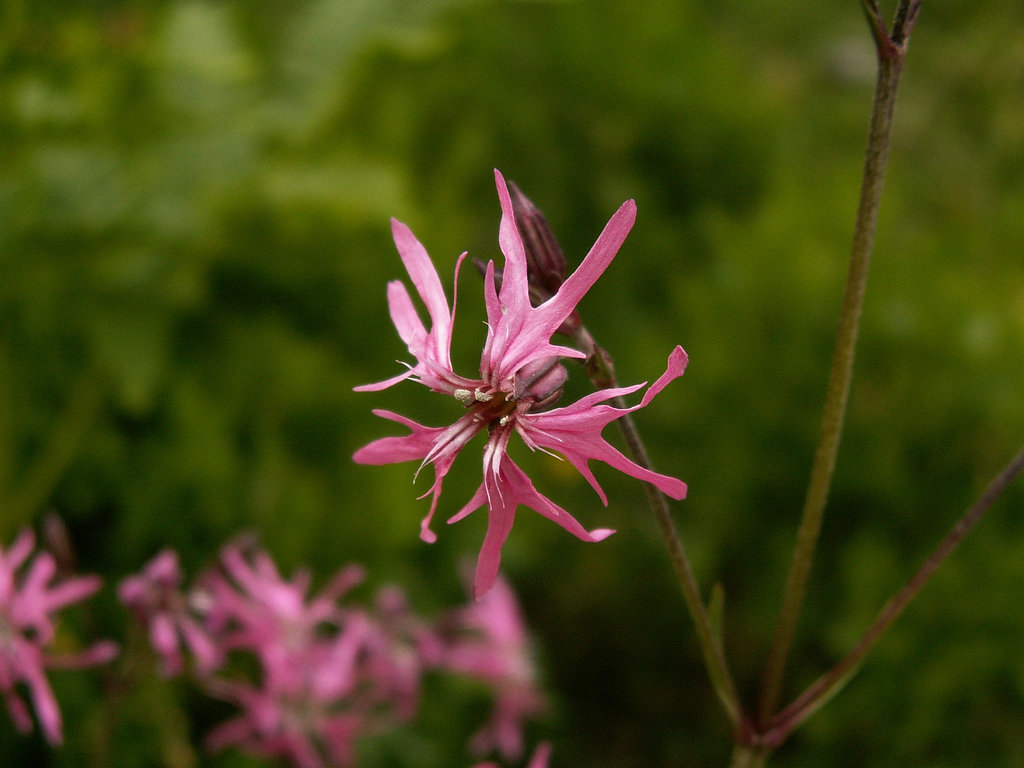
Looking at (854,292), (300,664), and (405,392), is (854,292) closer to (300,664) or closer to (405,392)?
(300,664)

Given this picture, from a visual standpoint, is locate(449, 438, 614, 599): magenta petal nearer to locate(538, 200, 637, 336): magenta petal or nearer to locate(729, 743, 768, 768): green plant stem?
locate(538, 200, 637, 336): magenta petal

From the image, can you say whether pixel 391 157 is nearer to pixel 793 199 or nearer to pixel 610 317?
pixel 610 317

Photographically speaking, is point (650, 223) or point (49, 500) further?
point (650, 223)

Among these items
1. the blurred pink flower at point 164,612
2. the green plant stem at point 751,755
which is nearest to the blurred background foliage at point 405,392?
the blurred pink flower at point 164,612

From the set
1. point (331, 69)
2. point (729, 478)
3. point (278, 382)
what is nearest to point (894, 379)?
point (729, 478)

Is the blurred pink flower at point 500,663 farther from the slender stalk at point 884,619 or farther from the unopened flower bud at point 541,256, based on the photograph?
the unopened flower bud at point 541,256

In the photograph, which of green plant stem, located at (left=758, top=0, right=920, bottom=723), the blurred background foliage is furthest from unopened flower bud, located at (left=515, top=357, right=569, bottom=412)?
the blurred background foliage
